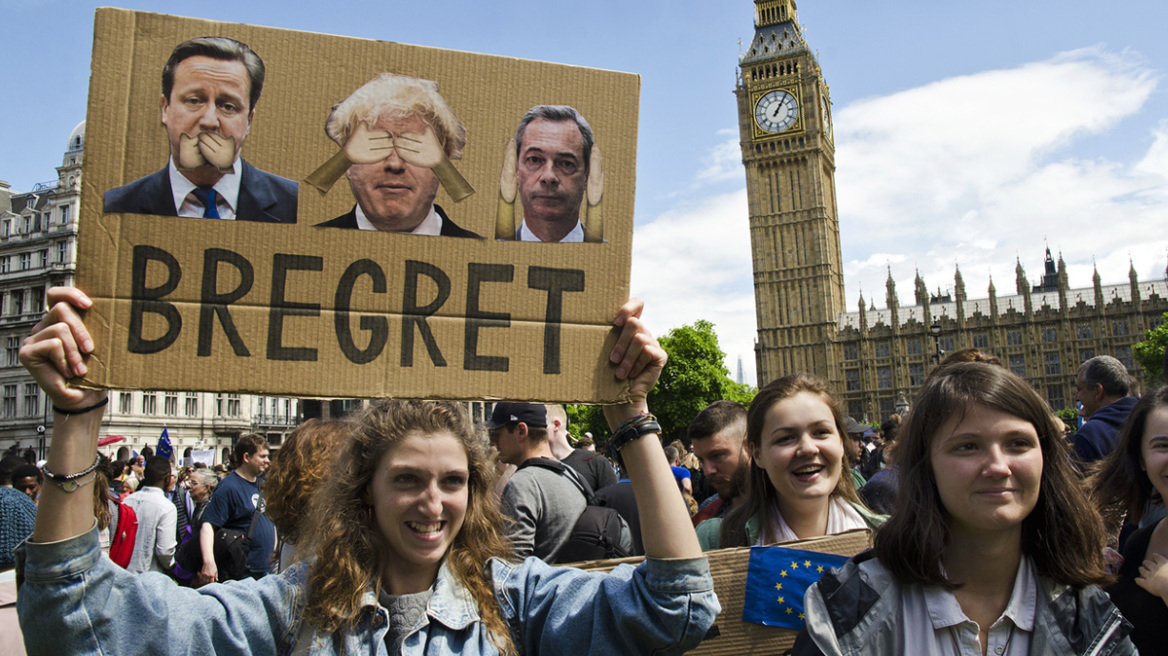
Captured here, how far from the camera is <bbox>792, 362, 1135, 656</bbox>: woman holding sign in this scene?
1.79 m

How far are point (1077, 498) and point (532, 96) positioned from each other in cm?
158

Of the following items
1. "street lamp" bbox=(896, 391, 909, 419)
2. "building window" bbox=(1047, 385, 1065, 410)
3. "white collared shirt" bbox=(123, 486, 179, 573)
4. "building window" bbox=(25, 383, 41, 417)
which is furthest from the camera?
"building window" bbox=(1047, 385, 1065, 410)

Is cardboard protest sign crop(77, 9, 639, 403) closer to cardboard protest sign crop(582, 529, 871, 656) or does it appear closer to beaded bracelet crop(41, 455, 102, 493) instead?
beaded bracelet crop(41, 455, 102, 493)

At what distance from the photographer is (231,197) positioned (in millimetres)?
1877

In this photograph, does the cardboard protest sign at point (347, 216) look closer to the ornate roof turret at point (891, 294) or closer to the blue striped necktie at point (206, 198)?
the blue striped necktie at point (206, 198)

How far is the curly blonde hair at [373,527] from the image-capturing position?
180 centimetres

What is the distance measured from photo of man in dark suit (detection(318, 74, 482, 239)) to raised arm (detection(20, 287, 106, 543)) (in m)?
0.59

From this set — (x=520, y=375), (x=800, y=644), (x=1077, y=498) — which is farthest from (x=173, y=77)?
(x=1077, y=498)

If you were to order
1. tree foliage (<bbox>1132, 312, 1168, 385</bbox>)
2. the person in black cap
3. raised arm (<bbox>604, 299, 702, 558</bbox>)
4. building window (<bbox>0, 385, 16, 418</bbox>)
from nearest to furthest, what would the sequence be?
raised arm (<bbox>604, 299, 702, 558</bbox>), the person in black cap, building window (<bbox>0, 385, 16, 418</bbox>), tree foliage (<bbox>1132, 312, 1168, 385</bbox>)

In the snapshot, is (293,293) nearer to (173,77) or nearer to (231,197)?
(231,197)

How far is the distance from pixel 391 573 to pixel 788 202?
197 feet

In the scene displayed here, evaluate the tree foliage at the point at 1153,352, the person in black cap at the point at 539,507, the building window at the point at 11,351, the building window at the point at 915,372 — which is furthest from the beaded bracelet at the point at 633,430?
the building window at the point at 915,372

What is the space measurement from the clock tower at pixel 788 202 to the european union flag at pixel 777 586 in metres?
57.2

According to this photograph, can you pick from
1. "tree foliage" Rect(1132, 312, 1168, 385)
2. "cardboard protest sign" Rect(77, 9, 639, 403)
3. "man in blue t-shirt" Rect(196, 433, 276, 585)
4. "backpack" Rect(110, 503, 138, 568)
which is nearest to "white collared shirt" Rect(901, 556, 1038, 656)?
"cardboard protest sign" Rect(77, 9, 639, 403)
